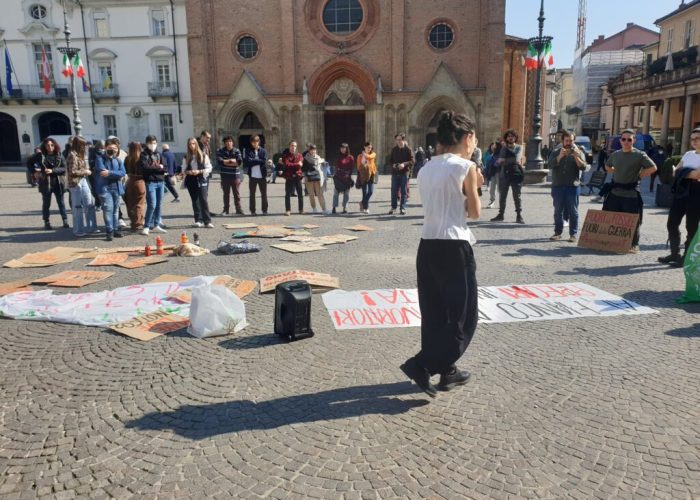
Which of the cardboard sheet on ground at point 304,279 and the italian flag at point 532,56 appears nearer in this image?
the cardboard sheet on ground at point 304,279

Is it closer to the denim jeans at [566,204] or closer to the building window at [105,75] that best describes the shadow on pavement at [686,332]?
the denim jeans at [566,204]

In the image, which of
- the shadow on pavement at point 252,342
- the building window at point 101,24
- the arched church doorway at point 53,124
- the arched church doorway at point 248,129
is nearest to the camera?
the shadow on pavement at point 252,342

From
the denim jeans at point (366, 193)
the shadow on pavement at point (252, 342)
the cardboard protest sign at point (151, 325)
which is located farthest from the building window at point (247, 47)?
the shadow on pavement at point (252, 342)

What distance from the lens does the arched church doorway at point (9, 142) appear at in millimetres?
40250

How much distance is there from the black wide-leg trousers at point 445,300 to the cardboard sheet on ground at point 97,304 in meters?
2.53

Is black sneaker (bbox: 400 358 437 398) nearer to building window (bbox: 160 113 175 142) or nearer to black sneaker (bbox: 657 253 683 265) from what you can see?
black sneaker (bbox: 657 253 683 265)

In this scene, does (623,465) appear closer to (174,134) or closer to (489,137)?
(489,137)

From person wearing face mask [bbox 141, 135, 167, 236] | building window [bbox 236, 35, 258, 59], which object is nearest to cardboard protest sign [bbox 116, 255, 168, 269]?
person wearing face mask [bbox 141, 135, 167, 236]

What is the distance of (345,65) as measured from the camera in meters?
31.8

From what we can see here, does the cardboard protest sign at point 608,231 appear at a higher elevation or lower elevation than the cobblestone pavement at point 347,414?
higher

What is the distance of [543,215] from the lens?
1298 cm

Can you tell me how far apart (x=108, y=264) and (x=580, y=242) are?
7.64m

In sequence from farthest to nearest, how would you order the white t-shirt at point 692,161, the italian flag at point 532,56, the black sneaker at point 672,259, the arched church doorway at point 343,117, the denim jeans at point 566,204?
the arched church doorway at point 343,117 → the italian flag at point 532,56 → the denim jeans at point 566,204 → the black sneaker at point 672,259 → the white t-shirt at point 692,161

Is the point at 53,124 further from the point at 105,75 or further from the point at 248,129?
the point at 248,129
